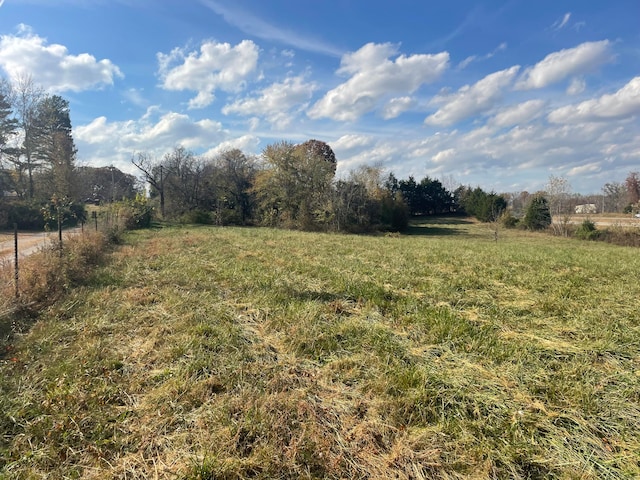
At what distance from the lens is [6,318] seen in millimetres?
5078

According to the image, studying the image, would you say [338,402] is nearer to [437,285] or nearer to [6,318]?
[437,285]

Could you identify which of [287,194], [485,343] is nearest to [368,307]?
[485,343]

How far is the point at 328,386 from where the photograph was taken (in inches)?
133

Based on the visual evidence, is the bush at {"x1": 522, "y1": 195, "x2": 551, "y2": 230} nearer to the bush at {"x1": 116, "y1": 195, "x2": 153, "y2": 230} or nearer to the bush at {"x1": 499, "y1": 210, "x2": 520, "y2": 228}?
the bush at {"x1": 499, "y1": 210, "x2": 520, "y2": 228}

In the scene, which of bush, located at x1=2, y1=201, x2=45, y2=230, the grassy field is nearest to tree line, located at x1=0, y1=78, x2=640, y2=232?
bush, located at x1=2, y1=201, x2=45, y2=230

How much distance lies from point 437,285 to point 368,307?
2214 millimetres

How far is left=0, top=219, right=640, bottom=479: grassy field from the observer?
2.44m

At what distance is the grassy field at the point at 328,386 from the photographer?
2436 millimetres

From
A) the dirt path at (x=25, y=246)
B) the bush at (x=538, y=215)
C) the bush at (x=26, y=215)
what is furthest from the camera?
the bush at (x=538, y=215)

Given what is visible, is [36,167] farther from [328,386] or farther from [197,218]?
[328,386]

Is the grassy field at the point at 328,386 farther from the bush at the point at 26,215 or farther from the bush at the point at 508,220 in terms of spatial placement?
the bush at the point at 508,220

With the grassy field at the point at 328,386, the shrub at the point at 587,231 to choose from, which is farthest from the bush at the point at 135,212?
the shrub at the point at 587,231

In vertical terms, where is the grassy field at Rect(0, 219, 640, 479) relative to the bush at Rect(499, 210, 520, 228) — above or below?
below

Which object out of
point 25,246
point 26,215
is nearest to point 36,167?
point 26,215
